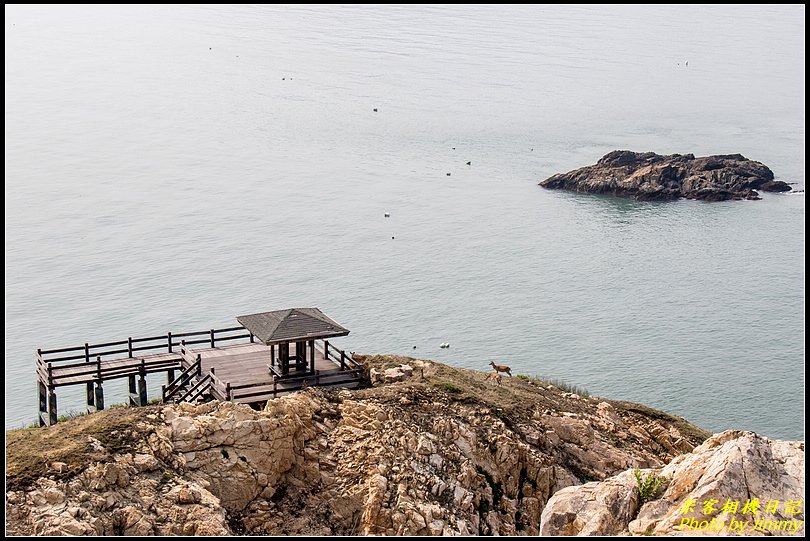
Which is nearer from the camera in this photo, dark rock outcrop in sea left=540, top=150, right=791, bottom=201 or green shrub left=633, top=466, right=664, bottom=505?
green shrub left=633, top=466, right=664, bottom=505

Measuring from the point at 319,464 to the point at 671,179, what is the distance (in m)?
76.7

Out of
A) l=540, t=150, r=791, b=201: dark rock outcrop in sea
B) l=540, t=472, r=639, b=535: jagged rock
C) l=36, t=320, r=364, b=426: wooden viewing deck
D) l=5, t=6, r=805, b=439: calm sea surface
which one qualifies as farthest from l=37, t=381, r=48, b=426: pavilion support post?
l=540, t=150, r=791, b=201: dark rock outcrop in sea

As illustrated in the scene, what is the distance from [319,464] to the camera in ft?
91.9

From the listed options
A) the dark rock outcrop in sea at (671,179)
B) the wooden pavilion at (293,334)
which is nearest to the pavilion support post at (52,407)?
the wooden pavilion at (293,334)

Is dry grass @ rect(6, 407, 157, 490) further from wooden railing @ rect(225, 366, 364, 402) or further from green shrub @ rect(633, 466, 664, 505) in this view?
green shrub @ rect(633, 466, 664, 505)

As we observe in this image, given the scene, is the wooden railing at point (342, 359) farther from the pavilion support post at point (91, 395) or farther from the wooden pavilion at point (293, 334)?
the pavilion support post at point (91, 395)

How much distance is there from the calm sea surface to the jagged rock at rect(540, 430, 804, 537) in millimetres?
27769

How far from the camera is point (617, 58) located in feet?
563

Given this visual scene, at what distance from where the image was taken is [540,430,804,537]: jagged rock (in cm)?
1877

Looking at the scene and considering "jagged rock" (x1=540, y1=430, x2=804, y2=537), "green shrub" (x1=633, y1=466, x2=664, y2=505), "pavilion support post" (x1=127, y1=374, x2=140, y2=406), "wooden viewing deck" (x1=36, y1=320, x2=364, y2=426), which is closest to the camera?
"jagged rock" (x1=540, y1=430, x2=804, y2=537)

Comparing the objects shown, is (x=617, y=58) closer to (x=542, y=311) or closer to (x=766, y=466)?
(x=542, y=311)

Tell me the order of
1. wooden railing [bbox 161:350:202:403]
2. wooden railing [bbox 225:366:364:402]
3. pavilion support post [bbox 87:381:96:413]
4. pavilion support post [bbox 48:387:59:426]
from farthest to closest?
pavilion support post [bbox 87:381:96:413] < pavilion support post [bbox 48:387:59:426] < wooden railing [bbox 161:350:202:403] < wooden railing [bbox 225:366:364:402]

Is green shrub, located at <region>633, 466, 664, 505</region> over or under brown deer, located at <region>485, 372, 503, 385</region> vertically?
over

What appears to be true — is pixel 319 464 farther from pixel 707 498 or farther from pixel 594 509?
pixel 707 498
